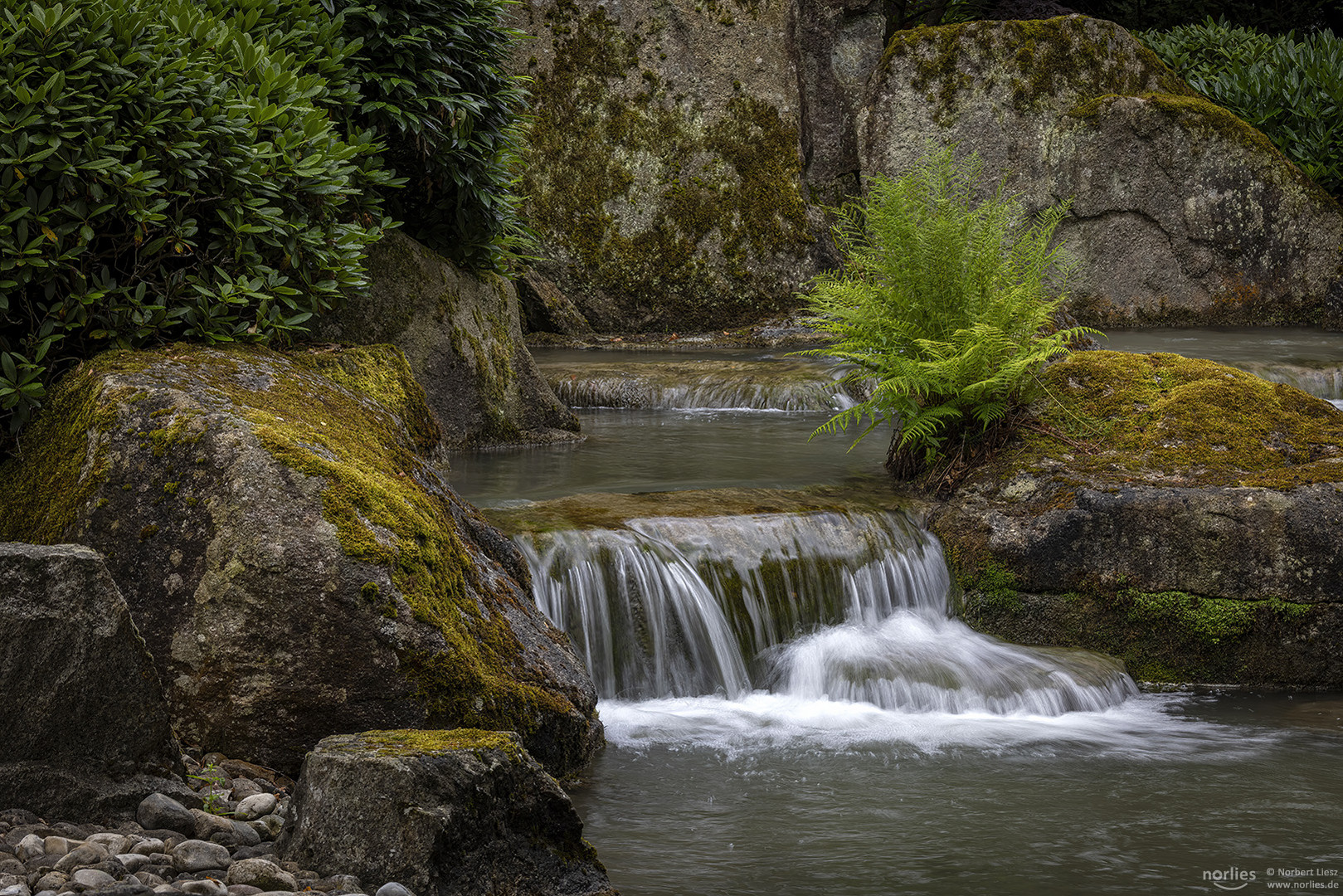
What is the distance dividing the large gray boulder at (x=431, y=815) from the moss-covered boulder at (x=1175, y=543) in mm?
3548

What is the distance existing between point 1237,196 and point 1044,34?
3.39 m

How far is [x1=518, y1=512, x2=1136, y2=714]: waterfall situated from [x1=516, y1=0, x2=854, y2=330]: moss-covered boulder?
991 centimetres

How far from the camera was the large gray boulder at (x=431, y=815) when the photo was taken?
2766mm

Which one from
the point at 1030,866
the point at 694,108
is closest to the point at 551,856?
the point at 1030,866

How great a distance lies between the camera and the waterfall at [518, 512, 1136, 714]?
5.45 meters

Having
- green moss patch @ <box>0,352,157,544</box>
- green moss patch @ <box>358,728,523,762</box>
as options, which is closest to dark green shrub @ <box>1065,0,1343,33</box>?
green moss patch @ <box>0,352,157,544</box>

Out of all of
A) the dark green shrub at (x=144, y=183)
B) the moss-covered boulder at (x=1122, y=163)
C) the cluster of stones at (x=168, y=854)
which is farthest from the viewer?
the moss-covered boulder at (x=1122, y=163)

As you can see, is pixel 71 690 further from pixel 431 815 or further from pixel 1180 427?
pixel 1180 427

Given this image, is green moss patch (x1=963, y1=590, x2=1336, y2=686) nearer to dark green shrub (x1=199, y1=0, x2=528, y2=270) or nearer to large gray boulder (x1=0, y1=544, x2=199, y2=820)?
large gray boulder (x1=0, y1=544, x2=199, y2=820)

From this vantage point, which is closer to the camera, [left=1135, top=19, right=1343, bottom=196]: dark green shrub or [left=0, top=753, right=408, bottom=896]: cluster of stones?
[left=0, top=753, right=408, bottom=896]: cluster of stones

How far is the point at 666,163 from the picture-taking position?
1595cm

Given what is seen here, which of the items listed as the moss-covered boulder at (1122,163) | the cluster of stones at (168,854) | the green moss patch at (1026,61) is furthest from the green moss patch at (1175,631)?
the green moss patch at (1026,61)

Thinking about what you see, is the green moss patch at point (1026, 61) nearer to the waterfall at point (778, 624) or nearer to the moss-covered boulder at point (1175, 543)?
the moss-covered boulder at point (1175, 543)

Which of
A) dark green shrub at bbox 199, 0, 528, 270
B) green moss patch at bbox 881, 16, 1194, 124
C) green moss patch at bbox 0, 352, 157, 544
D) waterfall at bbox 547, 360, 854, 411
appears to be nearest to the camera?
green moss patch at bbox 0, 352, 157, 544
